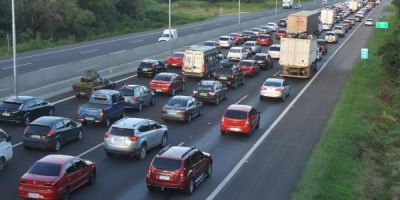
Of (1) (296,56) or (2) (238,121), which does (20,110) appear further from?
(1) (296,56)

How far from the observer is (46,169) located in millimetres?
18891

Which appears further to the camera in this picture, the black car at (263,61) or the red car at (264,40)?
the red car at (264,40)

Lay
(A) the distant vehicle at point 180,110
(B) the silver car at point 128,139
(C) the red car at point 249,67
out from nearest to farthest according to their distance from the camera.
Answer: (B) the silver car at point 128,139, (A) the distant vehicle at point 180,110, (C) the red car at point 249,67

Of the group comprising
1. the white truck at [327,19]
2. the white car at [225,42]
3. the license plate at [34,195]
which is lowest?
the license plate at [34,195]

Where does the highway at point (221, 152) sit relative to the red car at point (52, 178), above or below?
below

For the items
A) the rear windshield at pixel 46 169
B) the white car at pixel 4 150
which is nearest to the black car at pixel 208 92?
the white car at pixel 4 150

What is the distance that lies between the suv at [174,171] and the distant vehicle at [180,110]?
10.6 meters

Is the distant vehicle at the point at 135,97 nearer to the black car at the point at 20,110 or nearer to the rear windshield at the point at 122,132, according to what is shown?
the black car at the point at 20,110

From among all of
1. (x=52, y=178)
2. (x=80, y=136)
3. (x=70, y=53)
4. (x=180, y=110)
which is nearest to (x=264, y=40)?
(x=70, y=53)

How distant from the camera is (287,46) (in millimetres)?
48969

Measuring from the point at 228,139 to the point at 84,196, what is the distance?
10571 mm

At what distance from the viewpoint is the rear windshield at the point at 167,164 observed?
1992 centimetres

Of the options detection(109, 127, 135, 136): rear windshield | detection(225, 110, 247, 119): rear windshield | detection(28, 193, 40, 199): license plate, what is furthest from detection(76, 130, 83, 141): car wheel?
detection(28, 193, 40, 199): license plate

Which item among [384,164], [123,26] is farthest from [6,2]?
[384,164]
